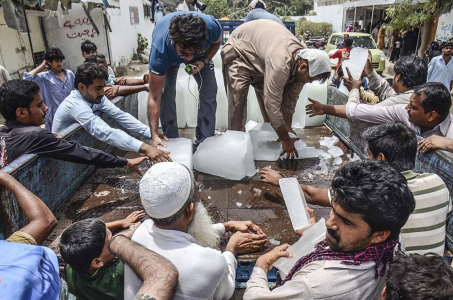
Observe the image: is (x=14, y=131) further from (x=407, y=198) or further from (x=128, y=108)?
(x=407, y=198)

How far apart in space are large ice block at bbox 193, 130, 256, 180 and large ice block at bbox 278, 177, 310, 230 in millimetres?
723

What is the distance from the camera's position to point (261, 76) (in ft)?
11.0

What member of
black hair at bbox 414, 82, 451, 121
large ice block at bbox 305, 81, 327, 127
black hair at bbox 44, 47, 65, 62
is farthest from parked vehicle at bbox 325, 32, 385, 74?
black hair at bbox 414, 82, 451, 121

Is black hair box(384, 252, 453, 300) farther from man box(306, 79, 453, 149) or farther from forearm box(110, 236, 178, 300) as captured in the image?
man box(306, 79, 453, 149)

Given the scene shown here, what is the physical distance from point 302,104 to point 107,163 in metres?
2.67

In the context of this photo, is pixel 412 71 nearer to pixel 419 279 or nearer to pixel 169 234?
pixel 419 279

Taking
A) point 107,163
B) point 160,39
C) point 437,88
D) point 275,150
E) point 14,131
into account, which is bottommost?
point 275,150

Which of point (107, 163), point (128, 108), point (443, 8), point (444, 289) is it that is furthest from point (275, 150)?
point (443, 8)

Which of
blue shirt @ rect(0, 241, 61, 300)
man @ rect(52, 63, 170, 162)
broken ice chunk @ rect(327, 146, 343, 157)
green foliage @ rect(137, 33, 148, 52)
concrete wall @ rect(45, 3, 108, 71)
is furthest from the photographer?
green foliage @ rect(137, 33, 148, 52)

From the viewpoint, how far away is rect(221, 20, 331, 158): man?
2838 mm

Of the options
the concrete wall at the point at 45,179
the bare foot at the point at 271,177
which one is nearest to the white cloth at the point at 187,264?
the concrete wall at the point at 45,179

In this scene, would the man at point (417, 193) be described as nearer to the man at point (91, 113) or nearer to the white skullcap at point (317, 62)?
the white skullcap at point (317, 62)

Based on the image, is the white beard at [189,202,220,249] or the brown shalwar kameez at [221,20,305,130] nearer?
the white beard at [189,202,220,249]

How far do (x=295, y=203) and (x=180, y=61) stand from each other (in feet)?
5.61
